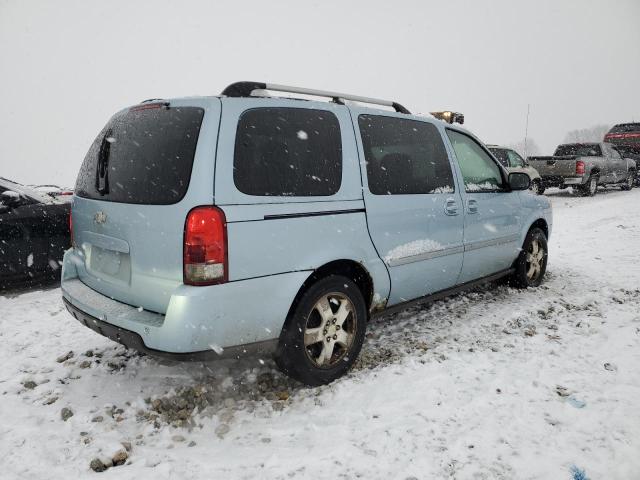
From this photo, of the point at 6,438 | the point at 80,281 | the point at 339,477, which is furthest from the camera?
the point at 80,281

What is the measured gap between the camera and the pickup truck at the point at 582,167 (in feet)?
45.7

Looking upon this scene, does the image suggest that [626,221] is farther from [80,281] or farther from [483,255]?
[80,281]

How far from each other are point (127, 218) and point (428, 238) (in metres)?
2.23

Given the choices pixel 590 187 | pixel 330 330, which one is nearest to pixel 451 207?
pixel 330 330

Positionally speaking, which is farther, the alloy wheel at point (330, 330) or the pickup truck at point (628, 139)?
the pickup truck at point (628, 139)

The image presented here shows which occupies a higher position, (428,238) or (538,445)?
(428,238)

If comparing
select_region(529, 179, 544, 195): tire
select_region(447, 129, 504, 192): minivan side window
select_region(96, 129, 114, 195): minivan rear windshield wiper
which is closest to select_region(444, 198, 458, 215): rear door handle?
select_region(447, 129, 504, 192): minivan side window

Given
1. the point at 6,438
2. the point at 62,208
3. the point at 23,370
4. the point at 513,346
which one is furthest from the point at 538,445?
the point at 62,208

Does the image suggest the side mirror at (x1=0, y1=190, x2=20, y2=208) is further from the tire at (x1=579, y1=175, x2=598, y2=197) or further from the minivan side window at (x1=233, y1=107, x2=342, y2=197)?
the tire at (x1=579, y1=175, x2=598, y2=197)

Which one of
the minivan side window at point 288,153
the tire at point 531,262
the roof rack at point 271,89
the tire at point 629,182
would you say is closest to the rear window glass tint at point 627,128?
the tire at point 629,182

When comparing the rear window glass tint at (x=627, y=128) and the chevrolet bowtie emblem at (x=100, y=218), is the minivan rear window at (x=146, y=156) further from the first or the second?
the rear window glass tint at (x=627, y=128)

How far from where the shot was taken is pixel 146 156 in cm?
262

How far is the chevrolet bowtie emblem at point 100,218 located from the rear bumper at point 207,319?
1.65 feet

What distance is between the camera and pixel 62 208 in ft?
17.7
